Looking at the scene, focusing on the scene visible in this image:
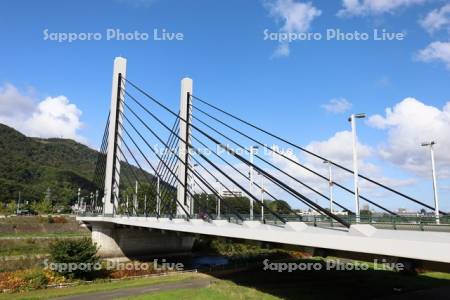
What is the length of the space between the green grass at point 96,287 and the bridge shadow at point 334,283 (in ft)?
12.6

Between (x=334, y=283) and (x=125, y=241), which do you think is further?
(x=125, y=241)

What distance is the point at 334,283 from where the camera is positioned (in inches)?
1251

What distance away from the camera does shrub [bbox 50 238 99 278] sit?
3294cm

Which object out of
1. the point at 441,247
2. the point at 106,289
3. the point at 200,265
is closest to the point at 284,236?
the point at 441,247

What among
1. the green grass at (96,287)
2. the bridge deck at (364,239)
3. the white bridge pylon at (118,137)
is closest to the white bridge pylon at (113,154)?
the white bridge pylon at (118,137)

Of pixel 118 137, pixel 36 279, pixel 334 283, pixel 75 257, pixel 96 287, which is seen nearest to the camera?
pixel 96 287

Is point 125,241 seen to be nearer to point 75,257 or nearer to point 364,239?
point 75,257

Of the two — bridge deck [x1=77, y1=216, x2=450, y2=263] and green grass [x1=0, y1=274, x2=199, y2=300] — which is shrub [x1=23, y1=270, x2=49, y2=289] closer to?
green grass [x1=0, y1=274, x2=199, y2=300]

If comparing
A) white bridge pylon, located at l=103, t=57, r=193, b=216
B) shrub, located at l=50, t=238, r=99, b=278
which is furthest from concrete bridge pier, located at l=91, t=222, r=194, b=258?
shrub, located at l=50, t=238, r=99, b=278

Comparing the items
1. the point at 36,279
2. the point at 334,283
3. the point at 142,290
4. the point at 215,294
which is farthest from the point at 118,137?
the point at 334,283

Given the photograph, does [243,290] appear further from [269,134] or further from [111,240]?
[111,240]

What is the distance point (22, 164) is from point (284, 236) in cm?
16812

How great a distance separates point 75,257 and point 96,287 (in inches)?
198

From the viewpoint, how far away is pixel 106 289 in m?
28.6
